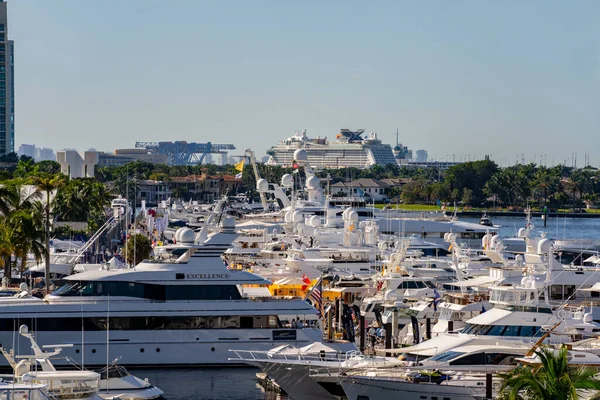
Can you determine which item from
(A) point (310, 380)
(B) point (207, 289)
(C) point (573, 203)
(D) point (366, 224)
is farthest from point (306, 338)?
(C) point (573, 203)

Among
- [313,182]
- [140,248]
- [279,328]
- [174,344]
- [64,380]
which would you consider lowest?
[174,344]

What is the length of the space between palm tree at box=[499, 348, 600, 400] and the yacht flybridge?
16.3 m

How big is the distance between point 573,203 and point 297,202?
4374 inches

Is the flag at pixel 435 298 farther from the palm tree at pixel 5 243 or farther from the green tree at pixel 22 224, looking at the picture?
the palm tree at pixel 5 243

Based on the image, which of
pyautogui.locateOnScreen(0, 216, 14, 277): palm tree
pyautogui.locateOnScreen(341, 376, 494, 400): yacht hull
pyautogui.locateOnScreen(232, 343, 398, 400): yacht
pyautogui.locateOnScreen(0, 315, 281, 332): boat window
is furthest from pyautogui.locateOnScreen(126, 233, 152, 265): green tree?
pyautogui.locateOnScreen(341, 376, 494, 400): yacht hull

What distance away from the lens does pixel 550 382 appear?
2623cm

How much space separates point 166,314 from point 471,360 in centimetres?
1203

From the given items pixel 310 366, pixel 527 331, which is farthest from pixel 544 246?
pixel 310 366

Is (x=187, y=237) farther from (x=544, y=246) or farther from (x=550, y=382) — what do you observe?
(x=550, y=382)

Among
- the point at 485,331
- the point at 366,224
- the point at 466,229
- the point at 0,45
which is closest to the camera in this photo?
the point at 485,331

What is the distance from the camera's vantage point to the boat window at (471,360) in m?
34.6

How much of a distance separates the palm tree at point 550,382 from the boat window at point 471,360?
24.1 feet

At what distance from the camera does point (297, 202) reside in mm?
97062

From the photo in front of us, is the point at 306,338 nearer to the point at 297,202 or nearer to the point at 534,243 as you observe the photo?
the point at 534,243
